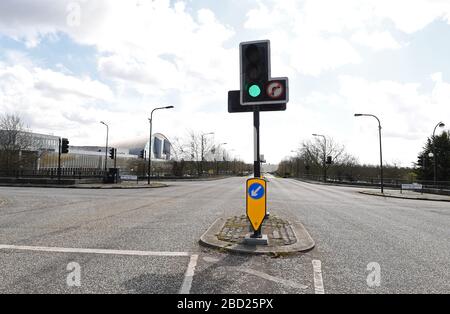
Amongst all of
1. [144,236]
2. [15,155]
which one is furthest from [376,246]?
[15,155]

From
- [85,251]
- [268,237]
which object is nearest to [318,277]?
[268,237]

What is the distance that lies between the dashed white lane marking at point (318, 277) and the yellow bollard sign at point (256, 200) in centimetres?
127

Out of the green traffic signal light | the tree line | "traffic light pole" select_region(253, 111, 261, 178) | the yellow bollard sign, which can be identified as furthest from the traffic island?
the tree line

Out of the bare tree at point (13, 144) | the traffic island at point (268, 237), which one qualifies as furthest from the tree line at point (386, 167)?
the bare tree at point (13, 144)

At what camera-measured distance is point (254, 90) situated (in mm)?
5668

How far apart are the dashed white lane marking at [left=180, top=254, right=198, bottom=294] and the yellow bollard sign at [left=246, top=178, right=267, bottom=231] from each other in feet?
4.45

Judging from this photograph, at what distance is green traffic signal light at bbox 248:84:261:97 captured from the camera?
5.65 m

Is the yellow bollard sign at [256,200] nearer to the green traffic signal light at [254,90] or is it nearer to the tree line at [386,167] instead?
the green traffic signal light at [254,90]

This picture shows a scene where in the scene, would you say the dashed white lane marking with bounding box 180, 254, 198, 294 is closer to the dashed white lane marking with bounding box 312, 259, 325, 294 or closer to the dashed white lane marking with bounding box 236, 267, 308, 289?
the dashed white lane marking with bounding box 236, 267, 308, 289

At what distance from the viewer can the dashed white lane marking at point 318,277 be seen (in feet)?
12.0

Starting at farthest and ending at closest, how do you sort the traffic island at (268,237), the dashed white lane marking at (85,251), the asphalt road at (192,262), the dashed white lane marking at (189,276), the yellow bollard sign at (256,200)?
the yellow bollard sign at (256,200) → the traffic island at (268,237) → the dashed white lane marking at (85,251) → the asphalt road at (192,262) → the dashed white lane marking at (189,276)

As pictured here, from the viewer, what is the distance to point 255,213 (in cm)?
564
